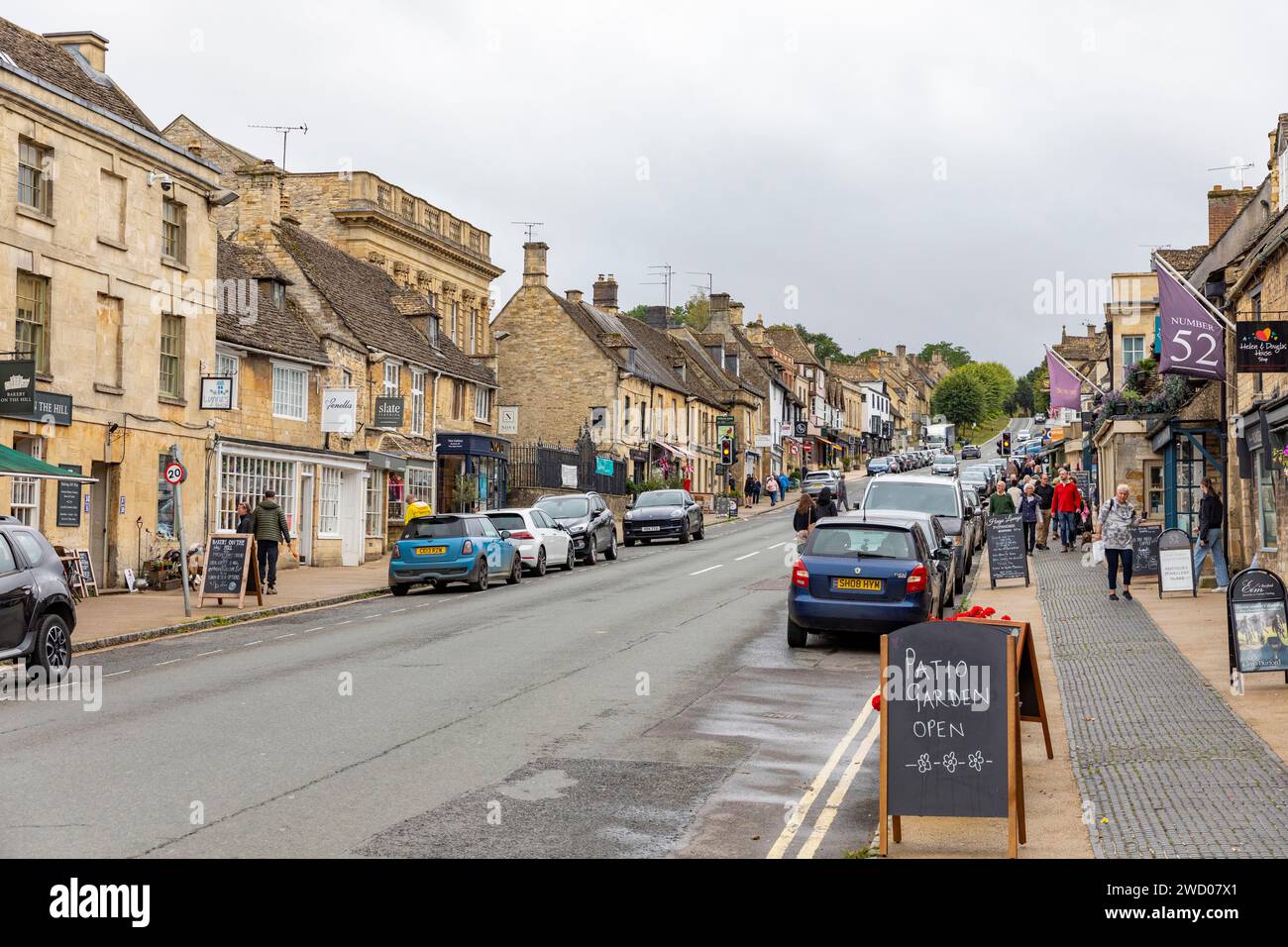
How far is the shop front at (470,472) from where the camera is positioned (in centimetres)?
4075

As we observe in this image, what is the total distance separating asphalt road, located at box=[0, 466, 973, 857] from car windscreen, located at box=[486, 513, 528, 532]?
1087cm

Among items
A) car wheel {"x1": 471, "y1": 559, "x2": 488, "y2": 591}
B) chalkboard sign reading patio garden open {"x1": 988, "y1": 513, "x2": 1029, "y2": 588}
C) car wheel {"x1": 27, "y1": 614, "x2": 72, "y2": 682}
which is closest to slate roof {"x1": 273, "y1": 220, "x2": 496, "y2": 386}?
car wheel {"x1": 471, "y1": 559, "x2": 488, "y2": 591}

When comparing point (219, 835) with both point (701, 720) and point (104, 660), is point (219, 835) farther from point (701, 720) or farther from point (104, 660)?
point (104, 660)

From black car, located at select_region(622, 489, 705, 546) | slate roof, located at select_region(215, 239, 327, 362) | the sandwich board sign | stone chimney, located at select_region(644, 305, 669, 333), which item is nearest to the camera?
the sandwich board sign

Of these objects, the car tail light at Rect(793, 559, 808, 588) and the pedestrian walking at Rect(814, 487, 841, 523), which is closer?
the car tail light at Rect(793, 559, 808, 588)

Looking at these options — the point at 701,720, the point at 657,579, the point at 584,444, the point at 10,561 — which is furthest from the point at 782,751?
the point at 584,444

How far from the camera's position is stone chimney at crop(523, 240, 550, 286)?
5694 cm

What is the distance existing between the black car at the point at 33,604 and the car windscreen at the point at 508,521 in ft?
50.1

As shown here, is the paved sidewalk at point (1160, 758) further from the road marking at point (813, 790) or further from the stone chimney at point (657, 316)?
the stone chimney at point (657, 316)

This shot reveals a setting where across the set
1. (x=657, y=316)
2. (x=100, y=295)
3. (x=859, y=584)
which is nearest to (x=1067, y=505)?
(x=859, y=584)

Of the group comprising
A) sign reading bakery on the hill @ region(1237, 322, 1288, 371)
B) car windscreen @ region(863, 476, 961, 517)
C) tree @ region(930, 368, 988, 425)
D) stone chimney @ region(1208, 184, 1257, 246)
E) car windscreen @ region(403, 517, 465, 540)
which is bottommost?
car windscreen @ region(403, 517, 465, 540)

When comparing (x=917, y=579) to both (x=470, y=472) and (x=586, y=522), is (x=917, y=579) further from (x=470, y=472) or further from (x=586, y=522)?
(x=470, y=472)

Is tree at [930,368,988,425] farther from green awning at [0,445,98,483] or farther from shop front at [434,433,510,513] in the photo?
green awning at [0,445,98,483]

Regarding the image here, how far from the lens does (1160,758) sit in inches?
372
